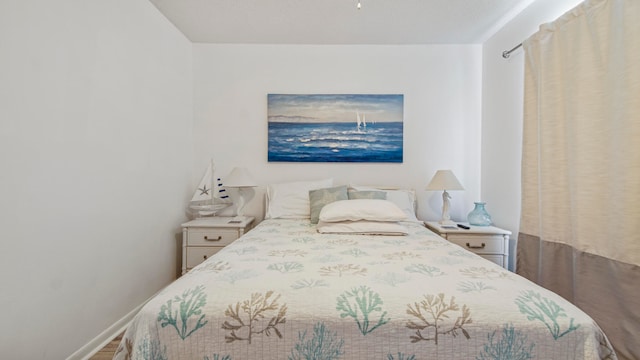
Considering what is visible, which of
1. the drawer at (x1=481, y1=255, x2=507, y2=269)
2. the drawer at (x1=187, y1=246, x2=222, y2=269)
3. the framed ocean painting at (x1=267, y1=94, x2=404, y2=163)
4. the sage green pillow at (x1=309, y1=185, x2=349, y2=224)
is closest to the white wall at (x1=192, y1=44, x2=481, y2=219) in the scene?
the framed ocean painting at (x1=267, y1=94, x2=404, y2=163)

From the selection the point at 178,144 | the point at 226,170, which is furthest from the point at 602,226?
the point at 178,144

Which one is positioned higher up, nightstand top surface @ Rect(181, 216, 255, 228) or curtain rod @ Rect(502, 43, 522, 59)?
curtain rod @ Rect(502, 43, 522, 59)

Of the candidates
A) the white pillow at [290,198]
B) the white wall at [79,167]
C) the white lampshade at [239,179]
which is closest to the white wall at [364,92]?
the white pillow at [290,198]

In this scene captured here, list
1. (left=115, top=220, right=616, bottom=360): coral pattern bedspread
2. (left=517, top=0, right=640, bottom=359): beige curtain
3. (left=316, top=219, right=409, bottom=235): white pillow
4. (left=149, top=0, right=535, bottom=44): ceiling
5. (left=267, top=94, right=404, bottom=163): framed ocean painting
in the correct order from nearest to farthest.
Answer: (left=115, top=220, right=616, bottom=360): coral pattern bedspread, (left=517, top=0, right=640, bottom=359): beige curtain, (left=316, top=219, right=409, bottom=235): white pillow, (left=149, top=0, right=535, bottom=44): ceiling, (left=267, top=94, right=404, bottom=163): framed ocean painting

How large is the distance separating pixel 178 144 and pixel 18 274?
5.24 ft

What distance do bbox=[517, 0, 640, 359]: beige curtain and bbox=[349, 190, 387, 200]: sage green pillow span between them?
1052 millimetres

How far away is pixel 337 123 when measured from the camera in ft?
9.55

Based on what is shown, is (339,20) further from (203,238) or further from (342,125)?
(203,238)

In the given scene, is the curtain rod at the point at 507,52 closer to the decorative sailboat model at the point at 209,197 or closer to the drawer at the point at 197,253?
the decorative sailboat model at the point at 209,197

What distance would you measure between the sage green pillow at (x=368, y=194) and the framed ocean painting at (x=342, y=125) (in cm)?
47

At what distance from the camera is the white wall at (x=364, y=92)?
2.94 metres

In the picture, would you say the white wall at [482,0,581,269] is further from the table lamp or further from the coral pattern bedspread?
the coral pattern bedspread

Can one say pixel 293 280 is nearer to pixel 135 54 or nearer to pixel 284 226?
pixel 284 226

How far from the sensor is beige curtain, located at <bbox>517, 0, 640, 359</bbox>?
1.43m
